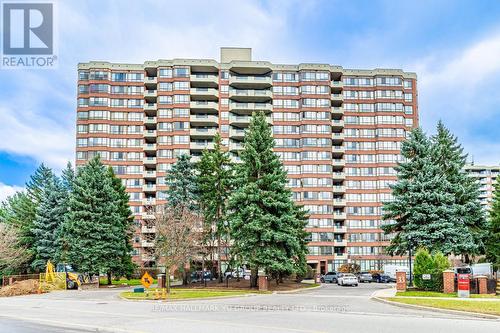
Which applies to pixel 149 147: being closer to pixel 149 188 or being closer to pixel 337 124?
pixel 149 188

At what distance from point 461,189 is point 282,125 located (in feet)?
188

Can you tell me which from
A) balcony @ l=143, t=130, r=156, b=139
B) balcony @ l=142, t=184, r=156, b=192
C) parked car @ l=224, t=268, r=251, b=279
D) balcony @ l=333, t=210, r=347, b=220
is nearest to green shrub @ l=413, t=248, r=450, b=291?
parked car @ l=224, t=268, r=251, b=279

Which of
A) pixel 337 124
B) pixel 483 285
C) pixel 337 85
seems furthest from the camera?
pixel 337 85

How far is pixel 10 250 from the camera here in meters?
56.0

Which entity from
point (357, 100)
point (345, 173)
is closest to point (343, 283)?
point (345, 173)

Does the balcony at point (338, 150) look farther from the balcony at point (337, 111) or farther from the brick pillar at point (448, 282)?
the brick pillar at point (448, 282)

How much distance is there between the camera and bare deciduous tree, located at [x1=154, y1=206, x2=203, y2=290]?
40.8 m

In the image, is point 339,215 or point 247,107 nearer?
point 339,215

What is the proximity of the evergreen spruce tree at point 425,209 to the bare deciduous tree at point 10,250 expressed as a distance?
3914cm

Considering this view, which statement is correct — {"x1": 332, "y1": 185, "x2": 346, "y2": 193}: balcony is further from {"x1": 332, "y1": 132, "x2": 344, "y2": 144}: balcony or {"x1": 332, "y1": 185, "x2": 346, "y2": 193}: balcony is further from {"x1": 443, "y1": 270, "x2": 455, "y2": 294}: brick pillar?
{"x1": 443, "y1": 270, "x2": 455, "y2": 294}: brick pillar

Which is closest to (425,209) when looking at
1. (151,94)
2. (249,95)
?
(249,95)

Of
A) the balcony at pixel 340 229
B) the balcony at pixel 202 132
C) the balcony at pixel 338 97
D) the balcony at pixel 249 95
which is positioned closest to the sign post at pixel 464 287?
the balcony at pixel 340 229

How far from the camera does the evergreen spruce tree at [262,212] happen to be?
4253 centimetres

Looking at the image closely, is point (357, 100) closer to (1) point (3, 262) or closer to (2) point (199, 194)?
(2) point (199, 194)
